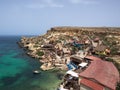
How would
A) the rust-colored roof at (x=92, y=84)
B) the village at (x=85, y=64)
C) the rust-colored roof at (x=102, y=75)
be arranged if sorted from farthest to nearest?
the village at (x=85, y=64)
the rust-colored roof at (x=102, y=75)
the rust-colored roof at (x=92, y=84)

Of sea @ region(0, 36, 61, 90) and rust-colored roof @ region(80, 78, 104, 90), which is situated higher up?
rust-colored roof @ region(80, 78, 104, 90)

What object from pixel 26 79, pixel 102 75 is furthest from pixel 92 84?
pixel 26 79

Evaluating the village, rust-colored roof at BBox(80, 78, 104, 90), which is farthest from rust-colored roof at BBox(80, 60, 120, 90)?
rust-colored roof at BBox(80, 78, 104, 90)

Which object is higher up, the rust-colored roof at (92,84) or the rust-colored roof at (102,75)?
the rust-colored roof at (102,75)

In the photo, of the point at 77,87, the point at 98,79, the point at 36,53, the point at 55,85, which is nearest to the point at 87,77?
the point at 98,79

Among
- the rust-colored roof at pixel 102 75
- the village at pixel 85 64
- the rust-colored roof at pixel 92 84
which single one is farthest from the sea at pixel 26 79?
the rust-colored roof at pixel 102 75

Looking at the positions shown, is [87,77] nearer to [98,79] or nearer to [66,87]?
[98,79]

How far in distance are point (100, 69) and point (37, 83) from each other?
17882 mm

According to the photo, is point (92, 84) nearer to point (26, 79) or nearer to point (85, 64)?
point (85, 64)

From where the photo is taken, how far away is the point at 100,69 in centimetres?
3972

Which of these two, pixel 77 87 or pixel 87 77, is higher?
pixel 87 77

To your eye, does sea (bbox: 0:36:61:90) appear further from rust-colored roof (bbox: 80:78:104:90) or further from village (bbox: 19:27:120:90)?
rust-colored roof (bbox: 80:78:104:90)

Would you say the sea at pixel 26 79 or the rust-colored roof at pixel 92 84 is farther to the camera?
the sea at pixel 26 79

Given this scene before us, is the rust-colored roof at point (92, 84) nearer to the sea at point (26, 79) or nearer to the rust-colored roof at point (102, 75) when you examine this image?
the rust-colored roof at point (102, 75)
